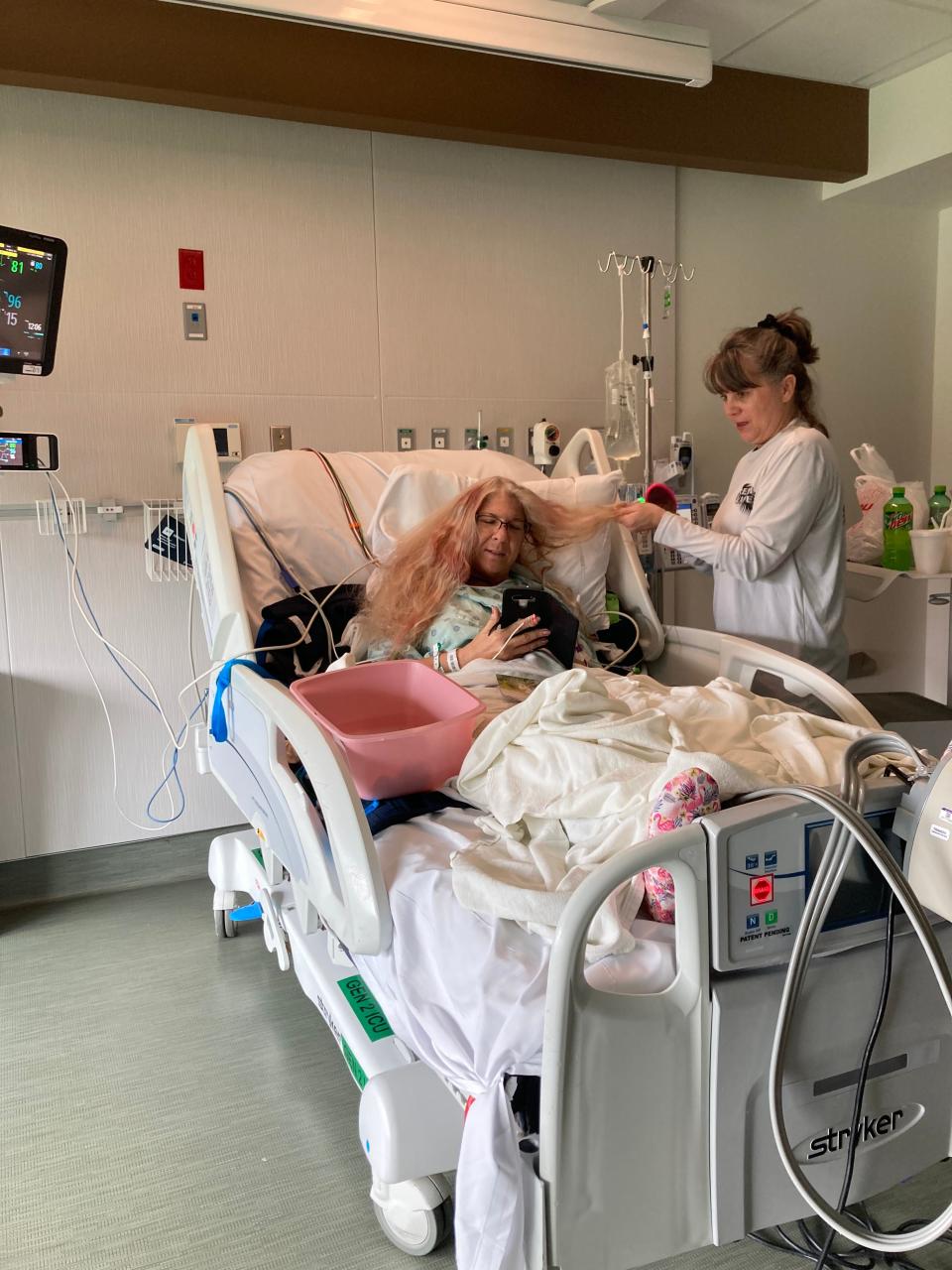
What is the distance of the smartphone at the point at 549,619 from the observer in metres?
2.31

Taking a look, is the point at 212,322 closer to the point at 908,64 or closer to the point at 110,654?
the point at 110,654

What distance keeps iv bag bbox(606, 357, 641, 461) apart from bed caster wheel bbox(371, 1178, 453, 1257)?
2.46 m

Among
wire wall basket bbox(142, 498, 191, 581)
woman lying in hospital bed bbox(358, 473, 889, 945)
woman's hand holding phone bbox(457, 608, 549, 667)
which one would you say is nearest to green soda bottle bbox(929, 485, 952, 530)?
woman lying in hospital bed bbox(358, 473, 889, 945)

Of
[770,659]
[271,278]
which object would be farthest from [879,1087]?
[271,278]

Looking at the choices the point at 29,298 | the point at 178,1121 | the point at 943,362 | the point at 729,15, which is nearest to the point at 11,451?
the point at 29,298

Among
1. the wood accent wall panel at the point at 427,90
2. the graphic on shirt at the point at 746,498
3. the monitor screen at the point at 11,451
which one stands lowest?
the graphic on shirt at the point at 746,498

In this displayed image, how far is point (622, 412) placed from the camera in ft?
11.4

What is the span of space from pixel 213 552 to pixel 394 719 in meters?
0.58

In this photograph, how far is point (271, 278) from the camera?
3.18 meters

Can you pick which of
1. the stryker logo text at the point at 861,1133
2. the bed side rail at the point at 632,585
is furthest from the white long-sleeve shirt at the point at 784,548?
the stryker logo text at the point at 861,1133

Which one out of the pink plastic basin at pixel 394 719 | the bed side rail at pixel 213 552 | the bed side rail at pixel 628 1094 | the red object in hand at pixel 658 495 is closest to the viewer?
the bed side rail at pixel 628 1094

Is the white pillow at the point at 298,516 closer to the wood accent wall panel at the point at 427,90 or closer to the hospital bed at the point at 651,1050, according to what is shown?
the hospital bed at the point at 651,1050

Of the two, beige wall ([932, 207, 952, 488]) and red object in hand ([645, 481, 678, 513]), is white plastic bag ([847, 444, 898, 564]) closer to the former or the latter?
beige wall ([932, 207, 952, 488])

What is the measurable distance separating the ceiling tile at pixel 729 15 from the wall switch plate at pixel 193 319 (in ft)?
5.47
